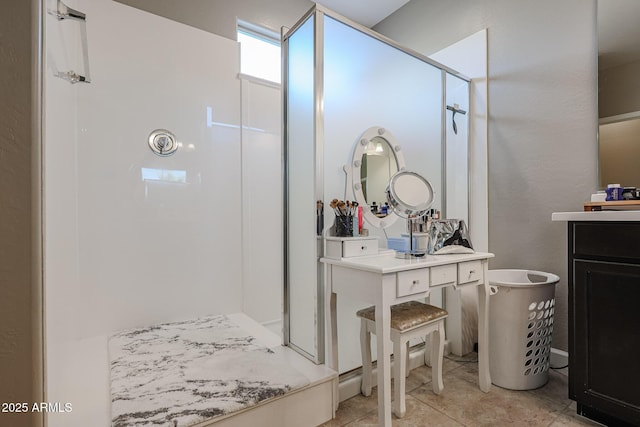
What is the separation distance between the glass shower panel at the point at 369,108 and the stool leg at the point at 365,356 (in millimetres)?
118

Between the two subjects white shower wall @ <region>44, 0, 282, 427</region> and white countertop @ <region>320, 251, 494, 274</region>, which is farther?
white shower wall @ <region>44, 0, 282, 427</region>

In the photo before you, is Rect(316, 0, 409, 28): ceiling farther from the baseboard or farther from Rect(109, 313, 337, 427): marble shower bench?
the baseboard

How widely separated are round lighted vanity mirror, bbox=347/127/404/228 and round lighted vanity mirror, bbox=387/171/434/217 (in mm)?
115

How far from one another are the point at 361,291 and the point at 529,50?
200 cm

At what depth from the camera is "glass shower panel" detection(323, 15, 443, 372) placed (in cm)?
173

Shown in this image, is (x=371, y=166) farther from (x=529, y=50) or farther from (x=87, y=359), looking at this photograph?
(x=87, y=359)

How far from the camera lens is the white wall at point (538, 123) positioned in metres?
1.84

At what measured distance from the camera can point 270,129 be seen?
263cm

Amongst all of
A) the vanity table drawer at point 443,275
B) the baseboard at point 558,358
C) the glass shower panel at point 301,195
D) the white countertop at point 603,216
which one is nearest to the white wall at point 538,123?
the baseboard at point 558,358

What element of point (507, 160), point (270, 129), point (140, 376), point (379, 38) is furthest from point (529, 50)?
point (140, 376)

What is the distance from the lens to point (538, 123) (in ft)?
6.66

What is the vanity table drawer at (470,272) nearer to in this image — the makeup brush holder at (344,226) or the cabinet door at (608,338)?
the cabinet door at (608,338)

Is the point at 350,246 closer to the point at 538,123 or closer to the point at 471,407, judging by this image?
the point at 471,407

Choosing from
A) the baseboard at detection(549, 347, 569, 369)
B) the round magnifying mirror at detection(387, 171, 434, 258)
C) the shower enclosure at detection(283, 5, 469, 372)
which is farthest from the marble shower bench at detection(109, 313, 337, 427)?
the baseboard at detection(549, 347, 569, 369)
